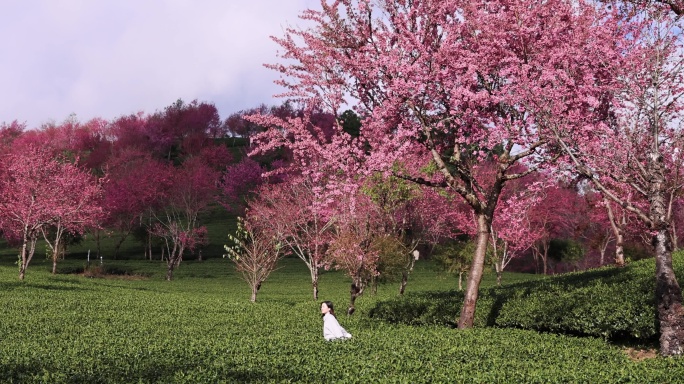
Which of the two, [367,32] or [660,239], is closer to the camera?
[660,239]

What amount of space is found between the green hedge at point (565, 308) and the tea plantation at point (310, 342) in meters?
0.04

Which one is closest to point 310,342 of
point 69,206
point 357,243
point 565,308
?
point 565,308

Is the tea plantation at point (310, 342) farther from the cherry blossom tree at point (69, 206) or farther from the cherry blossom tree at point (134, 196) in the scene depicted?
Result: the cherry blossom tree at point (134, 196)

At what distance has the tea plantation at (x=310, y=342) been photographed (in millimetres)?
8883

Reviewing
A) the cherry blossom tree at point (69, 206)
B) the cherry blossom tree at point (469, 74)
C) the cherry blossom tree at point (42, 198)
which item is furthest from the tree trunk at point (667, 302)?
the cherry blossom tree at point (69, 206)

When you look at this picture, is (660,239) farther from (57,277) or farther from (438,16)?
(57,277)

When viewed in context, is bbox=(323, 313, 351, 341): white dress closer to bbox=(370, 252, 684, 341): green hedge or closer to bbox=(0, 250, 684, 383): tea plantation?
bbox=(0, 250, 684, 383): tea plantation

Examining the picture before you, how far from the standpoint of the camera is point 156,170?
55375 mm

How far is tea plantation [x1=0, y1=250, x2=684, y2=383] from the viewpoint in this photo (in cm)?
888

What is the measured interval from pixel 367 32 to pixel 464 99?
148 inches

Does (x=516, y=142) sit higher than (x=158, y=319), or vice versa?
(x=516, y=142)

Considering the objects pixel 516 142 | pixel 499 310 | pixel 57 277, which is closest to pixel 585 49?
pixel 516 142

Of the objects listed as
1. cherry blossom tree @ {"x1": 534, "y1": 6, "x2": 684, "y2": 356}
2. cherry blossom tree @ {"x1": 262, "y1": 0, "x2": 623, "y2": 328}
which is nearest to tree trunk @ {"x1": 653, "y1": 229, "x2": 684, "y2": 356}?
cherry blossom tree @ {"x1": 534, "y1": 6, "x2": 684, "y2": 356}

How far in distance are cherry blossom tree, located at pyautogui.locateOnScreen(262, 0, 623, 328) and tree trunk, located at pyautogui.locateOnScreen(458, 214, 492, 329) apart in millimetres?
27
